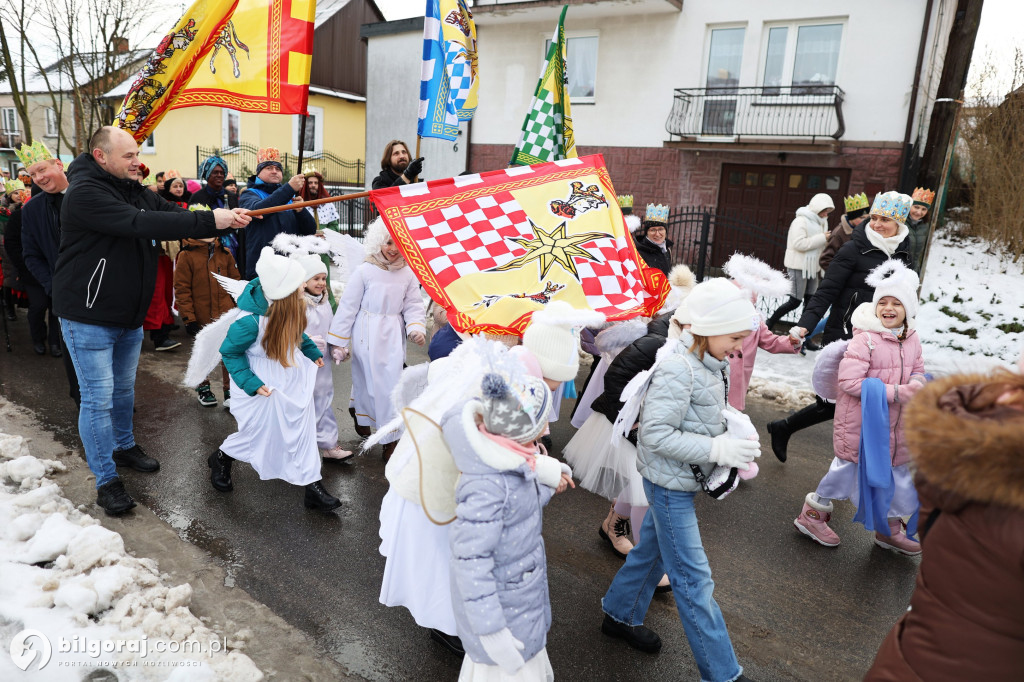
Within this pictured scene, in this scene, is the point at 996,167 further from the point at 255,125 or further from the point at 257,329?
the point at 255,125

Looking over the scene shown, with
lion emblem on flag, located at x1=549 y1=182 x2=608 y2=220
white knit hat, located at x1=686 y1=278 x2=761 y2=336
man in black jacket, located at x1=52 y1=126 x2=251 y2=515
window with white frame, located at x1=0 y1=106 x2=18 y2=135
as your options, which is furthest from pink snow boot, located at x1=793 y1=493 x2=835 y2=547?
window with white frame, located at x1=0 y1=106 x2=18 y2=135

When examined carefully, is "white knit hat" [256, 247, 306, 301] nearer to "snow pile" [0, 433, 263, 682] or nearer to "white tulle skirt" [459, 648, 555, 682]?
"snow pile" [0, 433, 263, 682]

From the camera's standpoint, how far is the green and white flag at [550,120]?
6535 mm

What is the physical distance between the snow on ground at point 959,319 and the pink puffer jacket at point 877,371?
9.77ft

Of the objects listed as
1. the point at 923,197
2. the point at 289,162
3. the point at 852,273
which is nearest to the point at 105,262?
the point at 852,273

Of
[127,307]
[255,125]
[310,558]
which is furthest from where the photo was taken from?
[255,125]

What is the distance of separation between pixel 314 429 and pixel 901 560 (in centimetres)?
365

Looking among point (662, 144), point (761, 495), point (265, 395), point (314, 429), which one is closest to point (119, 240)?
point (265, 395)

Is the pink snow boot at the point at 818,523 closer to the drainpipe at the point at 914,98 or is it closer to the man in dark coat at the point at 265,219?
the man in dark coat at the point at 265,219

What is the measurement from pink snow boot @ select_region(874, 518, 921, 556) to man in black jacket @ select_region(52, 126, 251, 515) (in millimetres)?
4298

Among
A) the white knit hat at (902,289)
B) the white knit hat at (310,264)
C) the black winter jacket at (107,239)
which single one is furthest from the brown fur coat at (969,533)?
the black winter jacket at (107,239)

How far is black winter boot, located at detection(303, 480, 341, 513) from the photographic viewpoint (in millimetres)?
4211

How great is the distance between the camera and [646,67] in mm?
15617

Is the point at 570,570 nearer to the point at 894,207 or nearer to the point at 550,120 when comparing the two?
the point at 894,207
